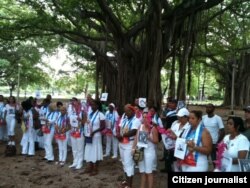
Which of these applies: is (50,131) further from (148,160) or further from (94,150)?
(148,160)

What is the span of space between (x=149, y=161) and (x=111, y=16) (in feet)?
23.4

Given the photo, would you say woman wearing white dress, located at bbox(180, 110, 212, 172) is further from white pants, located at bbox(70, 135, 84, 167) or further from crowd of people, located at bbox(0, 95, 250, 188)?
white pants, located at bbox(70, 135, 84, 167)

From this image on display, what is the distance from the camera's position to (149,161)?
275 inches

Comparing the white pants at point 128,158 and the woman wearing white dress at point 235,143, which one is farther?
the white pants at point 128,158

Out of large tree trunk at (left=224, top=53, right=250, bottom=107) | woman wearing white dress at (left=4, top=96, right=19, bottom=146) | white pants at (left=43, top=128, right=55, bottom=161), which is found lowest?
white pants at (left=43, top=128, right=55, bottom=161)

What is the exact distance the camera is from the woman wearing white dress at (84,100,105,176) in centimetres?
941

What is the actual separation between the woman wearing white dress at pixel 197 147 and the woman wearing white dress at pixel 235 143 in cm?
26

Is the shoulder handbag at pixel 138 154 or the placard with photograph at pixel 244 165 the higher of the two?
the placard with photograph at pixel 244 165

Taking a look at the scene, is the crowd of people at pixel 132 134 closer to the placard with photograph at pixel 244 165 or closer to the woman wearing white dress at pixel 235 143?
the woman wearing white dress at pixel 235 143

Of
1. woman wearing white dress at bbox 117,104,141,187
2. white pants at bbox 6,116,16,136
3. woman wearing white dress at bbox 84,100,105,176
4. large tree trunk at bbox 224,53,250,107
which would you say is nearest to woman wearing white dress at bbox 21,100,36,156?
white pants at bbox 6,116,16,136

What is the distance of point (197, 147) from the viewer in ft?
18.0

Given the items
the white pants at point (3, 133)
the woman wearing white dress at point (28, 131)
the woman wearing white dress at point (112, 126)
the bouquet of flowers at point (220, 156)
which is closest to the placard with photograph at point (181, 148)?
the bouquet of flowers at point (220, 156)

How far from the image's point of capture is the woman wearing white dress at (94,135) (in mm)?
9406

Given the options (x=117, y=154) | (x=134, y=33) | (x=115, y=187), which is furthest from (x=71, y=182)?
(x=134, y=33)
